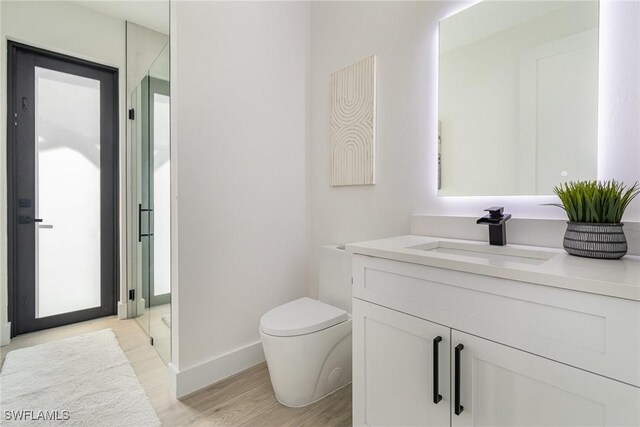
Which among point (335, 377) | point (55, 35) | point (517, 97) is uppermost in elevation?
point (55, 35)

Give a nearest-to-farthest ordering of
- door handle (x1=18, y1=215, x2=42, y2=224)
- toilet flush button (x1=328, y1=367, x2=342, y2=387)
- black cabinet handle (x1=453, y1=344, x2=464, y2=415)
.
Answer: black cabinet handle (x1=453, y1=344, x2=464, y2=415) → toilet flush button (x1=328, y1=367, x2=342, y2=387) → door handle (x1=18, y1=215, x2=42, y2=224)

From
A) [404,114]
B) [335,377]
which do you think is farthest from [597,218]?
[335,377]

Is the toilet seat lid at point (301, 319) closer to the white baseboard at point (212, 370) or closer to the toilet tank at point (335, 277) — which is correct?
the toilet tank at point (335, 277)

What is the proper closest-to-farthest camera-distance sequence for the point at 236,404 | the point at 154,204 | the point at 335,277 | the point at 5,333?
the point at 236,404 < the point at 335,277 < the point at 154,204 < the point at 5,333

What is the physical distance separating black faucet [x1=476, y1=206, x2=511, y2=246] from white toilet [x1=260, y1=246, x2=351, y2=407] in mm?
755

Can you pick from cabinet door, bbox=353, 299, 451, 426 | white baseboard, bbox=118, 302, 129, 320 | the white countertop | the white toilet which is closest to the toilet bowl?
the white toilet

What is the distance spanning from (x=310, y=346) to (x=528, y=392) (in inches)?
36.3

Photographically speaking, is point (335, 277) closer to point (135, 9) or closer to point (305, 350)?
point (305, 350)

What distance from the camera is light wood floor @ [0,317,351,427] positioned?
1.48 meters

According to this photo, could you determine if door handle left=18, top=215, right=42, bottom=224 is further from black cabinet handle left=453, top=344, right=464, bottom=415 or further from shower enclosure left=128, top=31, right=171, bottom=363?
black cabinet handle left=453, top=344, right=464, bottom=415

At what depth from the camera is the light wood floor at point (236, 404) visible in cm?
148

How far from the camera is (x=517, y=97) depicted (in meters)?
1.34

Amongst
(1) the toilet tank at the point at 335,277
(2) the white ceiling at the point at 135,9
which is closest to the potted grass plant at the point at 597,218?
(1) the toilet tank at the point at 335,277

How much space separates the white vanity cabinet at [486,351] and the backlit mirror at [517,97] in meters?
0.66
